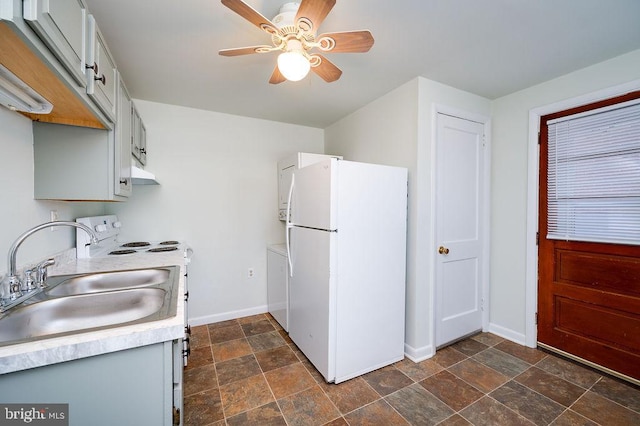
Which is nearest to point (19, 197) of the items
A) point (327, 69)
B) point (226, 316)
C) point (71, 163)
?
point (71, 163)

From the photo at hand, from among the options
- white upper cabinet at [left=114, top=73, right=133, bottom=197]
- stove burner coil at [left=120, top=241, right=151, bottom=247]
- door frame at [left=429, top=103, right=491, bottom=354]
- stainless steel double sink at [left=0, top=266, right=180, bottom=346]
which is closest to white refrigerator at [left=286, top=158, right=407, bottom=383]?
door frame at [left=429, top=103, right=491, bottom=354]

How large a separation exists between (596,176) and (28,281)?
3630 mm

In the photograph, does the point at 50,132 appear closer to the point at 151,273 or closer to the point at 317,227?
the point at 151,273

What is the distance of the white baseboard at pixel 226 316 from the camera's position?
295cm

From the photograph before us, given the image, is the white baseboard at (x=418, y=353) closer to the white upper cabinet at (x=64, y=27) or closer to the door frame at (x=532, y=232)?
the door frame at (x=532, y=232)

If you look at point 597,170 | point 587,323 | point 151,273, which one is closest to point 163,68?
point 151,273

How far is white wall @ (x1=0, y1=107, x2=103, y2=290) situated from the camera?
125 cm

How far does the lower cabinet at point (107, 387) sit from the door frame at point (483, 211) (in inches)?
82.4

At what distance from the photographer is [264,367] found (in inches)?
85.7

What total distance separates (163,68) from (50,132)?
971mm

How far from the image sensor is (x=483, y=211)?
8.92ft

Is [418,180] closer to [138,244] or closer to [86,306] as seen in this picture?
[86,306]

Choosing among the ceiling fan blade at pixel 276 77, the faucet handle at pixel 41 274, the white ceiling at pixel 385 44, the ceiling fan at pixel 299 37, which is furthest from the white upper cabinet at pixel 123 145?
the ceiling fan blade at pixel 276 77
